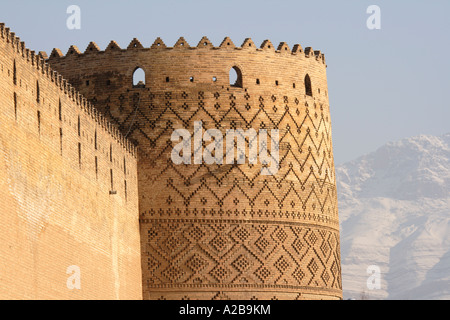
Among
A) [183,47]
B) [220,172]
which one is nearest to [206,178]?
[220,172]

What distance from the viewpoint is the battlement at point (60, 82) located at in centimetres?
1711

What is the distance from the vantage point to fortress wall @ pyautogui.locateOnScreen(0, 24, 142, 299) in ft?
53.9

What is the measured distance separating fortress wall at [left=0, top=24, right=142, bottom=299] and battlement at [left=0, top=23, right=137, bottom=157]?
2cm

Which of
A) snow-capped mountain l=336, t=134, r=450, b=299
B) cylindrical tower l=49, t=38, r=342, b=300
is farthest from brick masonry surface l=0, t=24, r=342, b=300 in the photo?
snow-capped mountain l=336, t=134, r=450, b=299

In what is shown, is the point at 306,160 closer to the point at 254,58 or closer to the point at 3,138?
the point at 254,58

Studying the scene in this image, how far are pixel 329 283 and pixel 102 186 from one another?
6100mm

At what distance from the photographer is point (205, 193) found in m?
23.8

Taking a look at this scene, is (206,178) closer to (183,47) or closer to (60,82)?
(183,47)

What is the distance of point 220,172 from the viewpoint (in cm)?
2395

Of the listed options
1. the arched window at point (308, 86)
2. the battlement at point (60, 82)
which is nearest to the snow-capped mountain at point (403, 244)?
the arched window at point (308, 86)

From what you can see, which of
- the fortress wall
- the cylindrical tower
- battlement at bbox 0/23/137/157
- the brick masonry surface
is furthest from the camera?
the cylindrical tower

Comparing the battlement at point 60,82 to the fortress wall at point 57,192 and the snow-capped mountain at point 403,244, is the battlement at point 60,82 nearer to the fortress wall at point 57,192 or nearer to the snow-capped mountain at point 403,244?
the fortress wall at point 57,192

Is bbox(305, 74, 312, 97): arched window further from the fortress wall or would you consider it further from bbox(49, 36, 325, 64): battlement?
the fortress wall

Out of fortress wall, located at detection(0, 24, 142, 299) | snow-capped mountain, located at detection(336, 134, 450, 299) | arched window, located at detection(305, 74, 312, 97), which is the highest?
snow-capped mountain, located at detection(336, 134, 450, 299)
